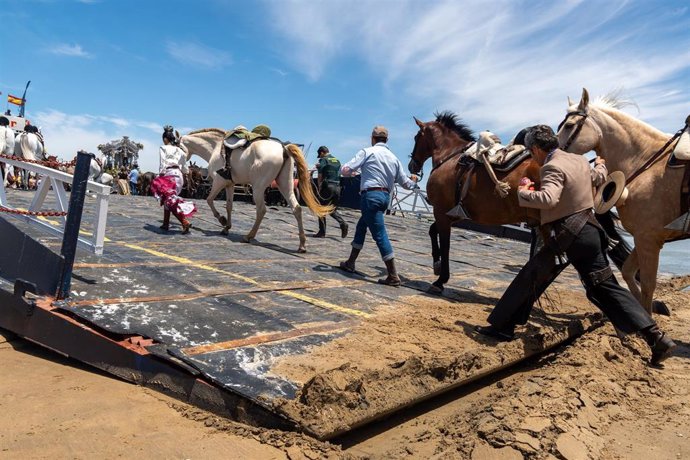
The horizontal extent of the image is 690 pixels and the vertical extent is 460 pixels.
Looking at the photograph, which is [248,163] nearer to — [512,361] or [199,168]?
[512,361]

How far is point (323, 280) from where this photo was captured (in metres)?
5.65

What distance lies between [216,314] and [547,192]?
2542mm

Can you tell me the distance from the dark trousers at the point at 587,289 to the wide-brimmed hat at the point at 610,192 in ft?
1.86

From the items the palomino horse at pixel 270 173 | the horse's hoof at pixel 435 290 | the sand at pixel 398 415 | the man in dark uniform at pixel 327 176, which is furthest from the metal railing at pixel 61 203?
the man in dark uniform at pixel 327 176

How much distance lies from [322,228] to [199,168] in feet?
43.5

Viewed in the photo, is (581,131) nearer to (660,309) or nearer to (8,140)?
(660,309)

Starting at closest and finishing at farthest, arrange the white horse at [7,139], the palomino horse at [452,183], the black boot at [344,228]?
the palomino horse at [452,183] < the black boot at [344,228] < the white horse at [7,139]

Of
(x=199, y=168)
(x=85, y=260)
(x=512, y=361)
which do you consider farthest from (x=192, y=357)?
(x=199, y=168)

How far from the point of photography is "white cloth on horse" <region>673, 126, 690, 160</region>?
14.4ft

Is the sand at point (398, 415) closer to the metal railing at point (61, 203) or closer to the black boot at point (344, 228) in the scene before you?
the metal railing at point (61, 203)

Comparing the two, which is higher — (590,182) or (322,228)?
(590,182)

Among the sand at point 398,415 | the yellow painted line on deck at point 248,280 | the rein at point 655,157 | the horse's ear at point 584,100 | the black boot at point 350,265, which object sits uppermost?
the horse's ear at point 584,100

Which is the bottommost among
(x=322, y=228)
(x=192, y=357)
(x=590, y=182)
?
(x=192, y=357)

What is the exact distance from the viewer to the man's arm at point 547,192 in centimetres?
367
